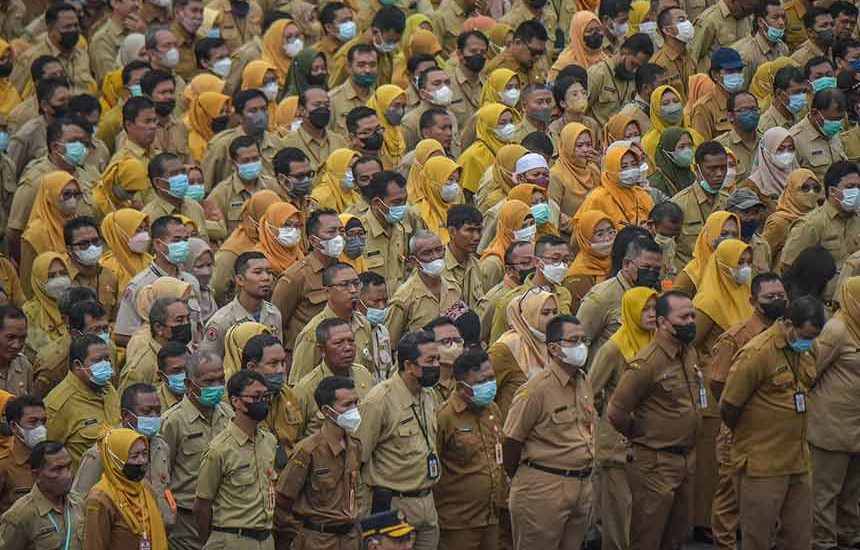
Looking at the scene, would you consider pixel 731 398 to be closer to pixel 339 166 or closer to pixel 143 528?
pixel 143 528

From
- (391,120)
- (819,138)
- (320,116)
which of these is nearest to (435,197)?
(320,116)

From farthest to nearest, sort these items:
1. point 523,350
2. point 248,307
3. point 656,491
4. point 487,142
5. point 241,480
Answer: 1. point 487,142
2. point 248,307
3. point 523,350
4. point 656,491
5. point 241,480

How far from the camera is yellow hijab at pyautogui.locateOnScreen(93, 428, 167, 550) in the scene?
12445mm

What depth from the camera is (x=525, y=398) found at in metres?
12.7

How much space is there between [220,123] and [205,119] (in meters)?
0.18

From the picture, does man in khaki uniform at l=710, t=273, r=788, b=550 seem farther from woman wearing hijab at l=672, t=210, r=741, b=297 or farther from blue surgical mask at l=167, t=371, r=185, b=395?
blue surgical mask at l=167, t=371, r=185, b=395

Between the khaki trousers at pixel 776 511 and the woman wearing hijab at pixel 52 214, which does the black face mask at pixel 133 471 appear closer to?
the khaki trousers at pixel 776 511

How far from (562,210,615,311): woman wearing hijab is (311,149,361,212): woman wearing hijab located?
2.33 metres

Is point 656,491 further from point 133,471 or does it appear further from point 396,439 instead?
point 133,471

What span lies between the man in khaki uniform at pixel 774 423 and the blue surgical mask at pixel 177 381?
341cm

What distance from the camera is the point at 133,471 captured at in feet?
40.9

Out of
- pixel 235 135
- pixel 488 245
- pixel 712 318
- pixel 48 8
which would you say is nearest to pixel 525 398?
pixel 712 318

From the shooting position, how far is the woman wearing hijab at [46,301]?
51.9 ft

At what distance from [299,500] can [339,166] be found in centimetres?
493
